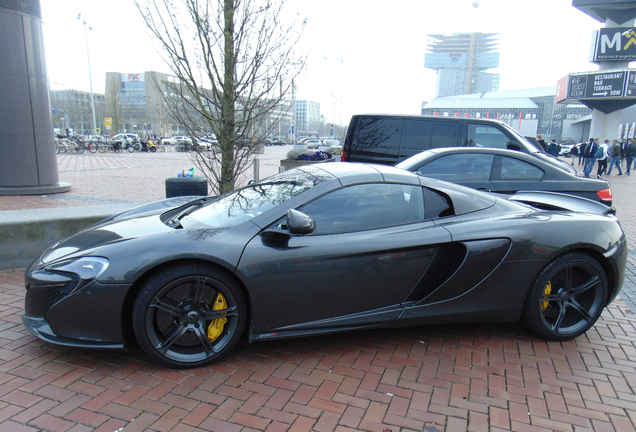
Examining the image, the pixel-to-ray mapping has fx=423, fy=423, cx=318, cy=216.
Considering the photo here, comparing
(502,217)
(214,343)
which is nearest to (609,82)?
(502,217)

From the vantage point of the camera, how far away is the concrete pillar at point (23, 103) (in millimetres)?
8664

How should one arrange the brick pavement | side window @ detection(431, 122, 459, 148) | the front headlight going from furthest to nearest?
side window @ detection(431, 122, 459, 148)
the front headlight
the brick pavement

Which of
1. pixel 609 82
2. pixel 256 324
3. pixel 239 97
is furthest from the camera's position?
pixel 609 82

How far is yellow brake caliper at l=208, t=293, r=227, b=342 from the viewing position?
2.74 meters

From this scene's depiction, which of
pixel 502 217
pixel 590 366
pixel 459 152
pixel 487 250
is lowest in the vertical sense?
pixel 590 366

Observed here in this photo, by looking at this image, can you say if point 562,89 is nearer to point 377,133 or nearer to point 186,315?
point 377,133

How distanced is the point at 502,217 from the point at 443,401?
145 centimetres

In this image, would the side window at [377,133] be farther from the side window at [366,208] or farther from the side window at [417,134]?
the side window at [366,208]

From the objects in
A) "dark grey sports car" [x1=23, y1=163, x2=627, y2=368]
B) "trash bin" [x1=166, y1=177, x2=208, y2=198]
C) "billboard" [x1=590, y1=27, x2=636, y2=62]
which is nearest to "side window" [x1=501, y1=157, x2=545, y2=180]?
"dark grey sports car" [x1=23, y1=163, x2=627, y2=368]

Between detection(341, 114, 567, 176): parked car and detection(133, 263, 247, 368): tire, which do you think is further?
detection(341, 114, 567, 176): parked car

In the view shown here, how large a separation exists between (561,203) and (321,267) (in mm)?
2490

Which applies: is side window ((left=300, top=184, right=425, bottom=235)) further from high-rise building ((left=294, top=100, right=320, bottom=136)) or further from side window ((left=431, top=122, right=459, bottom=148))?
high-rise building ((left=294, top=100, right=320, bottom=136))

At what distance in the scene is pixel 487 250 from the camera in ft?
9.89

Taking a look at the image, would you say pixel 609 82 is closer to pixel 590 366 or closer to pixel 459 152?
pixel 459 152
